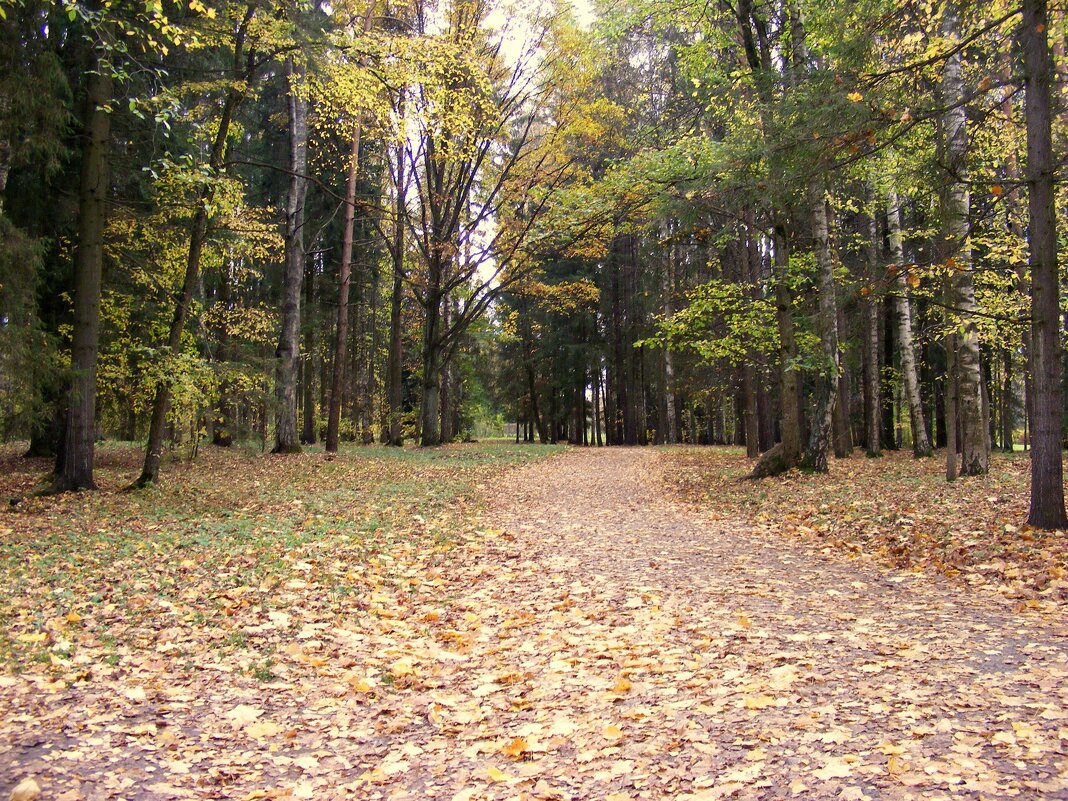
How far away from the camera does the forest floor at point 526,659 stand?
3350 millimetres

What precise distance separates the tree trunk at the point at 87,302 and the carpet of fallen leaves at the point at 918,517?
33.3ft

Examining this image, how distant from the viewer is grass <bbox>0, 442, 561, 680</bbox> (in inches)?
206

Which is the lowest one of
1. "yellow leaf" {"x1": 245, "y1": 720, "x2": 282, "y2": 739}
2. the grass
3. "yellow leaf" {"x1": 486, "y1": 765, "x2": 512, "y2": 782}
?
"yellow leaf" {"x1": 486, "y1": 765, "x2": 512, "y2": 782}

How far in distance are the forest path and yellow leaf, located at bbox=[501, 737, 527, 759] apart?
0.14 meters

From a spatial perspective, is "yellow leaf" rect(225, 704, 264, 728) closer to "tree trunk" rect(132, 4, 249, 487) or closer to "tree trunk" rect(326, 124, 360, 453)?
"tree trunk" rect(132, 4, 249, 487)

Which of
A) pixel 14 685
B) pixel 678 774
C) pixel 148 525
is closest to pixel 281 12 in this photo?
pixel 148 525

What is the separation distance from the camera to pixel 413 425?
1366 inches

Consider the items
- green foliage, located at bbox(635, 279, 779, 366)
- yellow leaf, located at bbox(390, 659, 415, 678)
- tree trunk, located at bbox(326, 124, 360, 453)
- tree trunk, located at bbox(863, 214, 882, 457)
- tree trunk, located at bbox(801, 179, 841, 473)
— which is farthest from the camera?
tree trunk, located at bbox(863, 214, 882, 457)

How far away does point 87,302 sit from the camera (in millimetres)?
10875

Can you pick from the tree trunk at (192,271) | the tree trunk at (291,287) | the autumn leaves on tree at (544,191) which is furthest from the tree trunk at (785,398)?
the tree trunk at (291,287)

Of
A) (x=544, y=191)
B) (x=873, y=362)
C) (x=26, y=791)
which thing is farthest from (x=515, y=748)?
(x=873, y=362)

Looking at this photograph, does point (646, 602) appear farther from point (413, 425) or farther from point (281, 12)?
point (413, 425)

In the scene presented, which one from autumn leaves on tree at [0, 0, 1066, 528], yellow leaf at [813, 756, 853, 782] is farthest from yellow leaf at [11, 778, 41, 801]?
autumn leaves on tree at [0, 0, 1066, 528]

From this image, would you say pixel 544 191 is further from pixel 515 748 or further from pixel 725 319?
pixel 515 748
